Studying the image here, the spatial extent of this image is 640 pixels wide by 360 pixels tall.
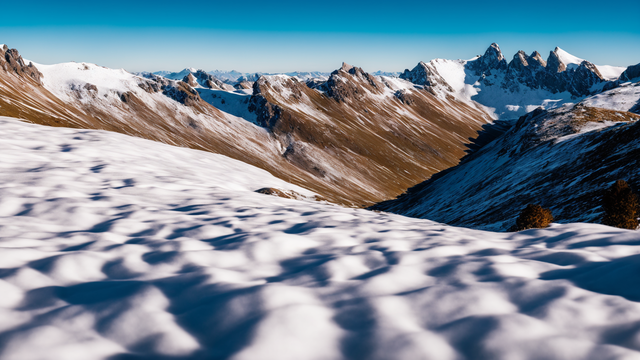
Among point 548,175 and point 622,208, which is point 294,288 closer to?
point 622,208

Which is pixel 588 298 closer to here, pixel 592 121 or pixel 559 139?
pixel 559 139

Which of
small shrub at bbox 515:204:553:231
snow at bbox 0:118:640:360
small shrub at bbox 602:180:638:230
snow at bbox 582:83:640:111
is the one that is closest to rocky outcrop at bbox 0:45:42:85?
snow at bbox 0:118:640:360

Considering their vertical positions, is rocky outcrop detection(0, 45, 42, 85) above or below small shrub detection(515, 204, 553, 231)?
above

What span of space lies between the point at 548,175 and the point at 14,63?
9969 inches

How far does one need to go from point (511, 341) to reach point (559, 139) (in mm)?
94495

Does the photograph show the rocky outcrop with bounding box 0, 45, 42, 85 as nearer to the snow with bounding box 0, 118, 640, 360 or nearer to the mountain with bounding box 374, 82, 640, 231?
the mountain with bounding box 374, 82, 640, 231

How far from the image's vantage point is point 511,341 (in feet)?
21.8

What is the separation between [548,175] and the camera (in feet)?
210

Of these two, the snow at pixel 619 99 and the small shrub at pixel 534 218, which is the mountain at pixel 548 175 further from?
the snow at pixel 619 99

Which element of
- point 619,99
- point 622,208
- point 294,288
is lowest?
point 294,288

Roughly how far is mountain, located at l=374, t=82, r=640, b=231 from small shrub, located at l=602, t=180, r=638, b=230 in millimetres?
7823

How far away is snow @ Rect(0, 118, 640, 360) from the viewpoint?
6832 mm

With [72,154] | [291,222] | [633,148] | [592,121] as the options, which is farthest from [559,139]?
[72,154]

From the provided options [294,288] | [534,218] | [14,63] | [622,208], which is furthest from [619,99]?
[14,63]
